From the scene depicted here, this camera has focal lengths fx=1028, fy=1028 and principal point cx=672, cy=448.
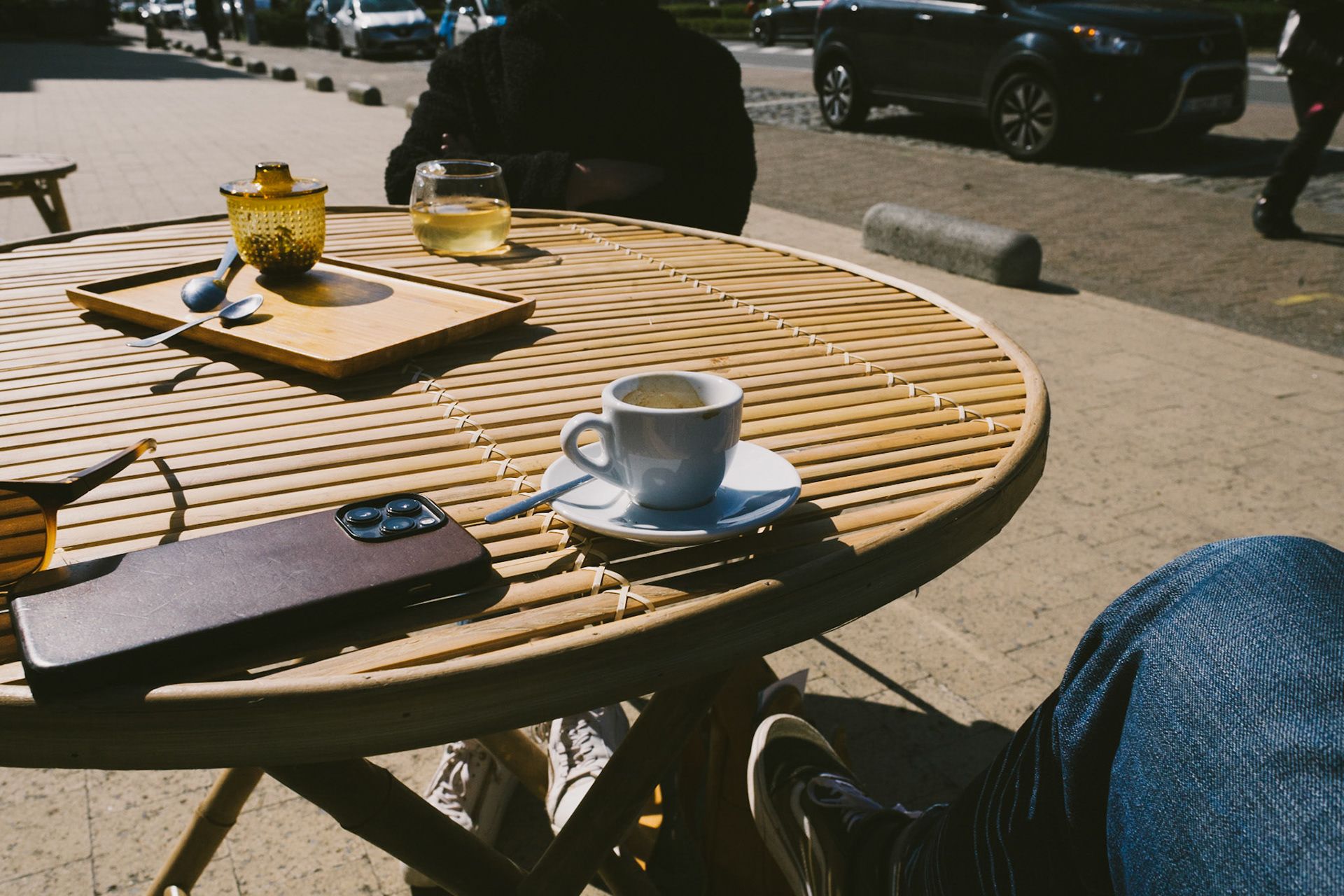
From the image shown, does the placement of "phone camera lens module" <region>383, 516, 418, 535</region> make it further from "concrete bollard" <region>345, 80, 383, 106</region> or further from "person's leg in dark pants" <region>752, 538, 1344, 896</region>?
"concrete bollard" <region>345, 80, 383, 106</region>

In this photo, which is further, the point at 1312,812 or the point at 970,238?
the point at 970,238

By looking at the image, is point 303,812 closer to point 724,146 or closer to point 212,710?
point 212,710

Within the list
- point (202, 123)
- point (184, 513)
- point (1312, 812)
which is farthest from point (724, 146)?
point (202, 123)

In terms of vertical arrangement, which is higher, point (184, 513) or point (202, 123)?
point (184, 513)

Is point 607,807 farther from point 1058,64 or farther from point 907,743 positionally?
point 1058,64

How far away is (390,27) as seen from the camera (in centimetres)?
1909

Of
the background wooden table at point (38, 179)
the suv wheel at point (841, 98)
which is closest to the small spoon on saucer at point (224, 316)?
the background wooden table at point (38, 179)

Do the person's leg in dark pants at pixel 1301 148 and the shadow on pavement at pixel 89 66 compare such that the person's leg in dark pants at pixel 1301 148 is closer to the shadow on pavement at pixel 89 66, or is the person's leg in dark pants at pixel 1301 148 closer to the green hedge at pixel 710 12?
the shadow on pavement at pixel 89 66

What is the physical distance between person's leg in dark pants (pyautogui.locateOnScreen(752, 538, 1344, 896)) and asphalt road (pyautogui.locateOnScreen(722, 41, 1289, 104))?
1058 cm

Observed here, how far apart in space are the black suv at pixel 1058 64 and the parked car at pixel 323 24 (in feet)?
54.4

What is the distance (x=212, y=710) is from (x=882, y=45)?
921 centimetres

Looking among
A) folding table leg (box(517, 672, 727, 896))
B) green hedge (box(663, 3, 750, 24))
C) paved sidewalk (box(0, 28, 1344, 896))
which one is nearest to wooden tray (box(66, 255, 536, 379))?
folding table leg (box(517, 672, 727, 896))

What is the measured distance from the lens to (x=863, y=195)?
6957 mm

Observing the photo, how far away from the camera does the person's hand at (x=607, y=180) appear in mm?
2537
